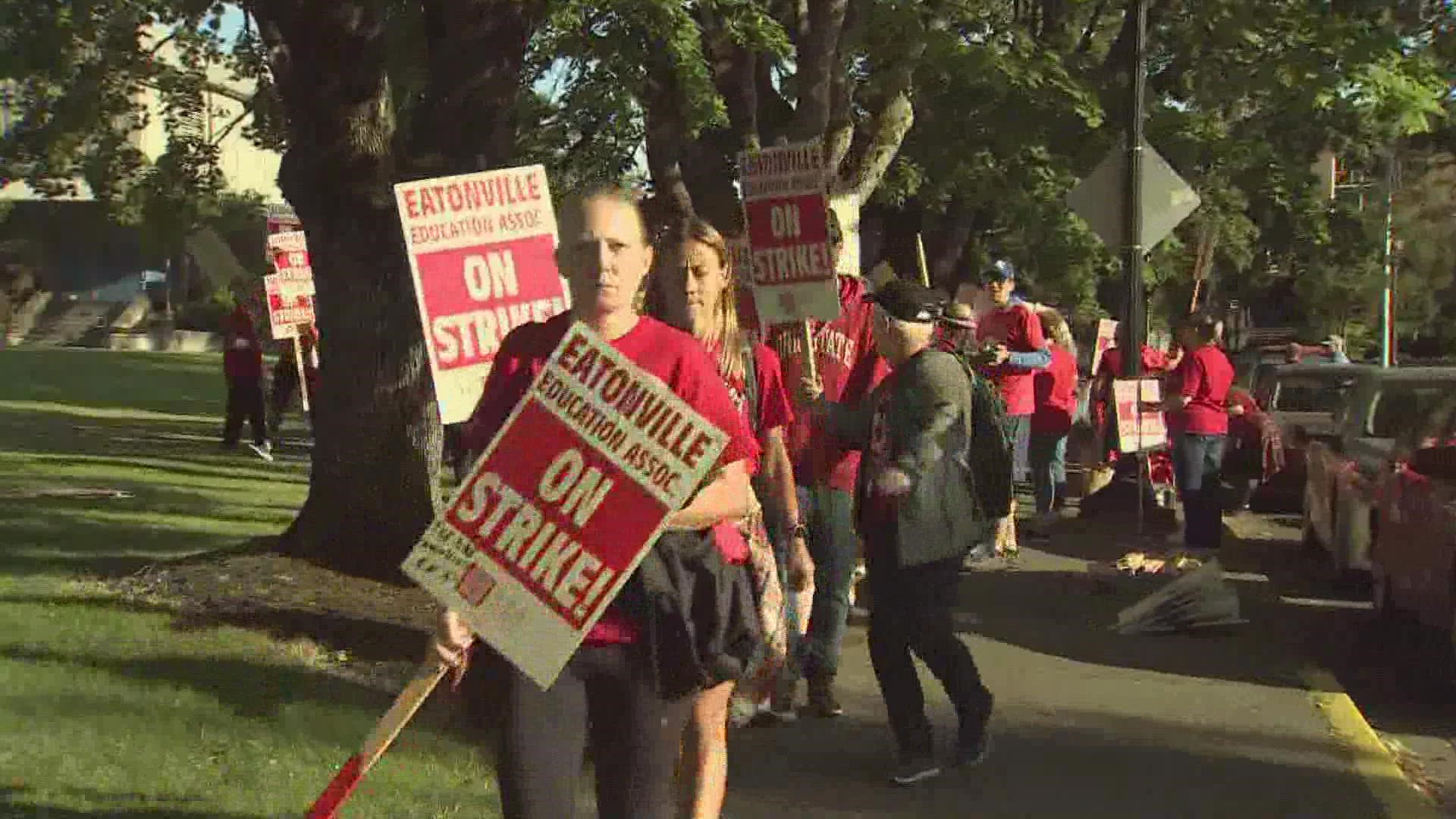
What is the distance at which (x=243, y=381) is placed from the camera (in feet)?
78.6

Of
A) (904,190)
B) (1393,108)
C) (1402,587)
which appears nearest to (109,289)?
(904,190)

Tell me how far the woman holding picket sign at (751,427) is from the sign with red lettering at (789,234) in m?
2.64

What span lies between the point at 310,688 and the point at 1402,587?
210 inches

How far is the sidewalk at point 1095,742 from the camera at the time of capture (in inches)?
288

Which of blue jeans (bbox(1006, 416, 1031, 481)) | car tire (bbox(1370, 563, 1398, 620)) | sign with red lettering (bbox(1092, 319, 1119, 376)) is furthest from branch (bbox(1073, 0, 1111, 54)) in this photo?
car tire (bbox(1370, 563, 1398, 620))

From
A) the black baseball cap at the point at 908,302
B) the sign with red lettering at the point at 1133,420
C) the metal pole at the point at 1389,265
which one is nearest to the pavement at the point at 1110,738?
the black baseball cap at the point at 908,302

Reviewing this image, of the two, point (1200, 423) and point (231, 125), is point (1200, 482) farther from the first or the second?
point (231, 125)

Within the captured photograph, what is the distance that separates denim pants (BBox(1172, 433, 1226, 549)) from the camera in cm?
1438

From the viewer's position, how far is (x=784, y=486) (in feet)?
20.5

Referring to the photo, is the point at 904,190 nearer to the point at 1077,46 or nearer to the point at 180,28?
the point at 1077,46

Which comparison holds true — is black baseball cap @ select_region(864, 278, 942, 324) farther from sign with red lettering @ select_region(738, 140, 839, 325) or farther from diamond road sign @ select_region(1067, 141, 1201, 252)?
diamond road sign @ select_region(1067, 141, 1201, 252)

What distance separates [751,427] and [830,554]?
2.19 m

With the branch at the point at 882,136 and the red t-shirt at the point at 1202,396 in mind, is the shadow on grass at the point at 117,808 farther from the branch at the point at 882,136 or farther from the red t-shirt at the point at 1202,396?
the branch at the point at 882,136

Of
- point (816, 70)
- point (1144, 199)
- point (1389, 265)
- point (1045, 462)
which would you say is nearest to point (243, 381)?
point (816, 70)
